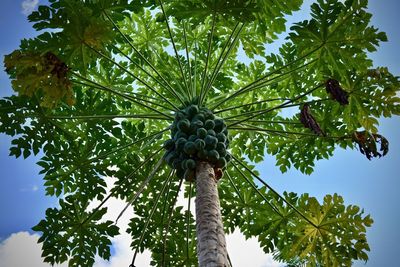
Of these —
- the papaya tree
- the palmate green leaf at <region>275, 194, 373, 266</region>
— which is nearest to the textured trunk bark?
the papaya tree

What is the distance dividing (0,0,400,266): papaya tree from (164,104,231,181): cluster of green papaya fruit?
0.01 m

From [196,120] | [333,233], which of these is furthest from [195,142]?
[333,233]

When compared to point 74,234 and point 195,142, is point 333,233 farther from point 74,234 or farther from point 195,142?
point 74,234

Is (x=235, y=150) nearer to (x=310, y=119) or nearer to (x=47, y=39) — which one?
(x=310, y=119)

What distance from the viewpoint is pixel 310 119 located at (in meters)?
3.47

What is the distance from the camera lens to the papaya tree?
3.52 meters

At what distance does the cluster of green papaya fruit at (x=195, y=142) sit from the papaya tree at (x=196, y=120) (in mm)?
11

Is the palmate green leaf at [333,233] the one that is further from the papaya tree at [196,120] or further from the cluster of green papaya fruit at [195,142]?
the cluster of green papaya fruit at [195,142]

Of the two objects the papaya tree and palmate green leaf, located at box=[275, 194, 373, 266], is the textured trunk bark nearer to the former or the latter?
the papaya tree

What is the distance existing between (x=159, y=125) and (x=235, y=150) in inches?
47.0

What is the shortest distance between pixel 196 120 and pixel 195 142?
0.97 feet

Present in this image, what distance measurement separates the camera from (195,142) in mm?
3508

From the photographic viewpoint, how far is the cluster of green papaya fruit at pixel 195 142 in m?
3.50

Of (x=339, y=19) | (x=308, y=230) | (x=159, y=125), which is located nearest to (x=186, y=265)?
(x=308, y=230)
